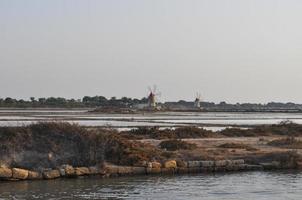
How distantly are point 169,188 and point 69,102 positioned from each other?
521 ft

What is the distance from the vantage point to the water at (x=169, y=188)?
1859cm

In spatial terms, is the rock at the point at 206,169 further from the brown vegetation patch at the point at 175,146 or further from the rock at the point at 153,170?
the brown vegetation patch at the point at 175,146

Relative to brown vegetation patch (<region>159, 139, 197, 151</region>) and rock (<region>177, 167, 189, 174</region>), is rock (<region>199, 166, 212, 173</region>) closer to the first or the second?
rock (<region>177, 167, 189, 174</region>)

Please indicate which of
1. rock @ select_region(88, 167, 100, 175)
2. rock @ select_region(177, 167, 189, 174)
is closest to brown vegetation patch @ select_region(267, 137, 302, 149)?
rock @ select_region(177, 167, 189, 174)

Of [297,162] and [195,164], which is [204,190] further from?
[297,162]

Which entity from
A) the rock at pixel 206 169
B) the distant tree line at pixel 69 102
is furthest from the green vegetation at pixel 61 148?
the distant tree line at pixel 69 102

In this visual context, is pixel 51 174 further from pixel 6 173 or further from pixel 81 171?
pixel 6 173

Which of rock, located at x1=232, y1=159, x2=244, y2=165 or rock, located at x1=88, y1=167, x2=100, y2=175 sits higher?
rock, located at x1=232, y1=159, x2=244, y2=165

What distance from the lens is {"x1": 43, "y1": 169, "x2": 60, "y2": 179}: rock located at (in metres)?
22.2

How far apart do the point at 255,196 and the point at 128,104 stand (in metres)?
167

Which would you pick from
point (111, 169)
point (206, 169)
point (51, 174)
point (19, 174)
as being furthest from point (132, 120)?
point (19, 174)

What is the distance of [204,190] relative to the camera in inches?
776

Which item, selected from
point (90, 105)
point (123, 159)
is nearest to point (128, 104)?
point (90, 105)

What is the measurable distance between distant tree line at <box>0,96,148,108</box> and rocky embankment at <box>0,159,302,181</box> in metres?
139
